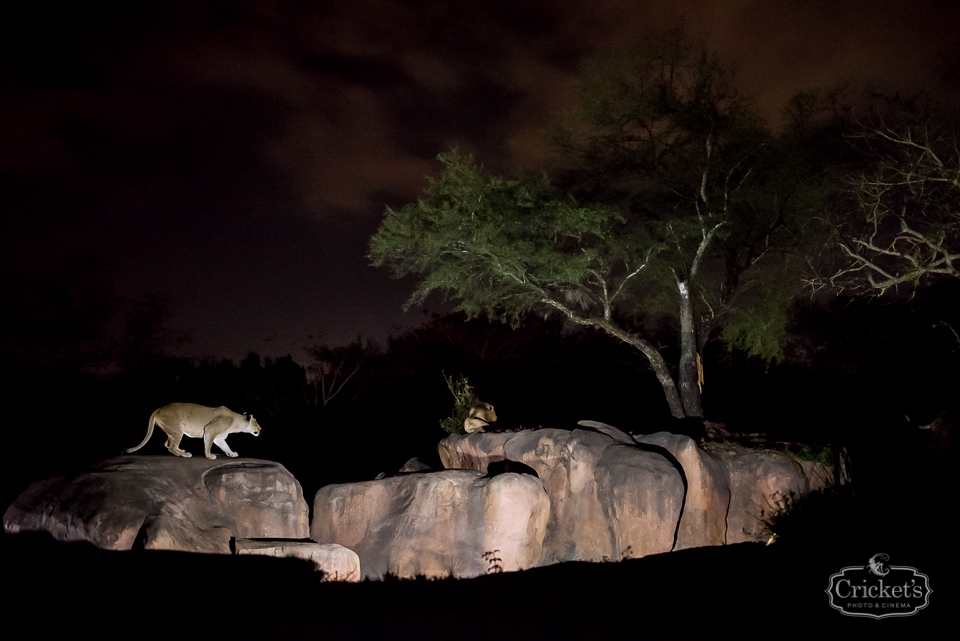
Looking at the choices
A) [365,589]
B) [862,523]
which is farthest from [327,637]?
[862,523]

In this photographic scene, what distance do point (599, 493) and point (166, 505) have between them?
6.74 metres

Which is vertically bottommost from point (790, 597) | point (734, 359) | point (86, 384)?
point (790, 597)

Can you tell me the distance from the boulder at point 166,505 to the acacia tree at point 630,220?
8164mm

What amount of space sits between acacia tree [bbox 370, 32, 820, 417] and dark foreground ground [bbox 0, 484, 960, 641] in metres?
9.36

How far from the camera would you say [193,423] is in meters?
10.4

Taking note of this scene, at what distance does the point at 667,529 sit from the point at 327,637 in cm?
692

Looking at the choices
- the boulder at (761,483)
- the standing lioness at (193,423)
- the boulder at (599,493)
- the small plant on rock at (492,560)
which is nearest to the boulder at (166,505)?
the standing lioness at (193,423)

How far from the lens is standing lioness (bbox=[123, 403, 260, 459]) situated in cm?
1027

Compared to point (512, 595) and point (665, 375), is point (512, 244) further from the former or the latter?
point (512, 595)

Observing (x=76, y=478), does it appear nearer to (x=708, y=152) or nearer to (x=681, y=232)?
(x=681, y=232)

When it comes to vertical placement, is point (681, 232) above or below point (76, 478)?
above

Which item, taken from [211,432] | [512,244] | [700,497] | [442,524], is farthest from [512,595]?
[512,244]

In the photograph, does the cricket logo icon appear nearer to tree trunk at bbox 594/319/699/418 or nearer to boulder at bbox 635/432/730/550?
boulder at bbox 635/432/730/550

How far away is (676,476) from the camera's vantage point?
10.5m
